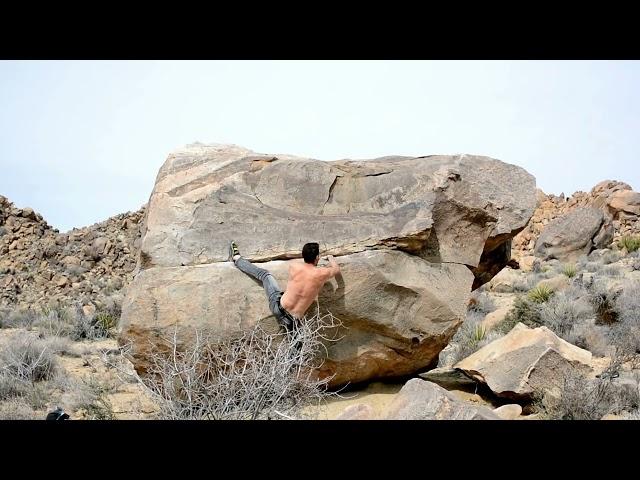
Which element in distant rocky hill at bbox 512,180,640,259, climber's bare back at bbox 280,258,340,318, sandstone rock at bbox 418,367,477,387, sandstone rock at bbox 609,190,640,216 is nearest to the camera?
climber's bare back at bbox 280,258,340,318

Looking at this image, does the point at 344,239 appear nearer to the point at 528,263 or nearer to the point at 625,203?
the point at 528,263

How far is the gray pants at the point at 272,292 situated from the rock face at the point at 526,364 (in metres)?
2.31

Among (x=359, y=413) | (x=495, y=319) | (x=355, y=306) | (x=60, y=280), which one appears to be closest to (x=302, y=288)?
(x=355, y=306)

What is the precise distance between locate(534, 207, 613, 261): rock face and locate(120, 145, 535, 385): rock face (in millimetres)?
14048

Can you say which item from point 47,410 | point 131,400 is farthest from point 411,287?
point 47,410

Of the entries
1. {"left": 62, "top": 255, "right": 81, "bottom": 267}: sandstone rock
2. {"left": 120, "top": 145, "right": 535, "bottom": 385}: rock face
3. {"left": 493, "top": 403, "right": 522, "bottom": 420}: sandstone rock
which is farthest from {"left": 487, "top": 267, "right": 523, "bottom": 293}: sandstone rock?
{"left": 62, "top": 255, "right": 81, "bottom": 267}: sandstone rock

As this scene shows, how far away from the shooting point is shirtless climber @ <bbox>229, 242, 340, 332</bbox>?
6.43m

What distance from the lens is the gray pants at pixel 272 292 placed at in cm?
649

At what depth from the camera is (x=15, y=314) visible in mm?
14070

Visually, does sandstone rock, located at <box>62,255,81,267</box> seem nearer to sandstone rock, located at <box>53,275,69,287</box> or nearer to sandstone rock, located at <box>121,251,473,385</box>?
sandstone rock, located at <box>53,275,69,287</box>

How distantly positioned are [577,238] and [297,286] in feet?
55.2

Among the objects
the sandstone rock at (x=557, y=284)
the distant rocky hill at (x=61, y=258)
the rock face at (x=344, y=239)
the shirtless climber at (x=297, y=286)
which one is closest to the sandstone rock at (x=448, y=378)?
the rock face at (x=344, y=239)
